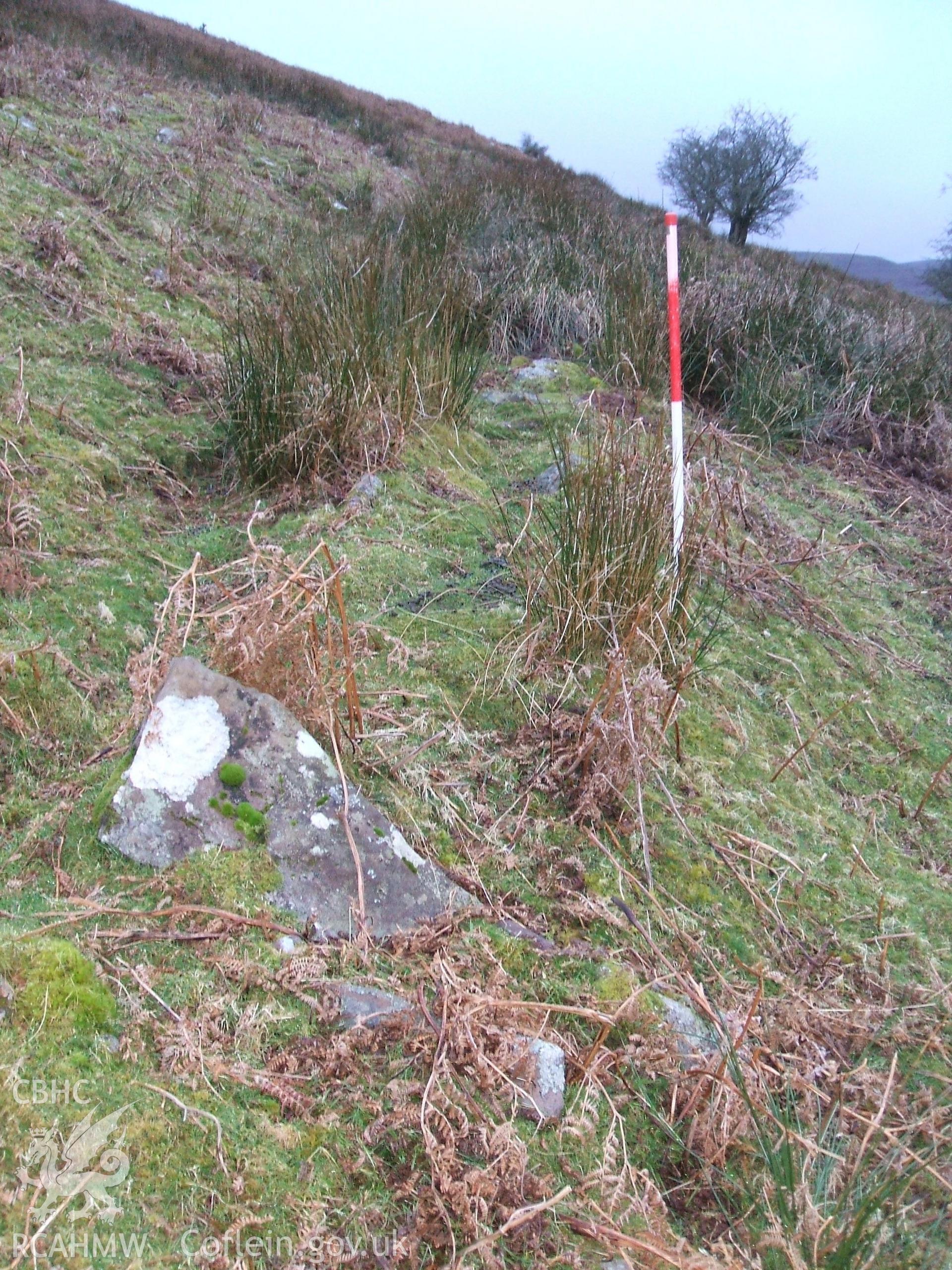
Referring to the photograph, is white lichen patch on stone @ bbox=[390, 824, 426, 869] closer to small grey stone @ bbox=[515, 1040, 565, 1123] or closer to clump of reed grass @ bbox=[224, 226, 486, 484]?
small grey stone @ bbox=[515, 1040, 565, 1123]

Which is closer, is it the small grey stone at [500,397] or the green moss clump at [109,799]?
the green moss clump at [109,799]

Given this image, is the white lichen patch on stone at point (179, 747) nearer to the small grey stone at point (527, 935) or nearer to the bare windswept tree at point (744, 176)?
the small grey stone at point (527, 935)

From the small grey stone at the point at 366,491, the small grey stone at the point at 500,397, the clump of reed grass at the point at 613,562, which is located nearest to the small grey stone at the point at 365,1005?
the clump of reed grass at the point at 613,562

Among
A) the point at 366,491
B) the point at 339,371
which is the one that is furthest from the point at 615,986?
the point at 339,371

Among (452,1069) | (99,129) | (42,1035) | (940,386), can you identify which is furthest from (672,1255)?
(99,129)

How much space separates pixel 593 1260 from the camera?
1331 millimetres

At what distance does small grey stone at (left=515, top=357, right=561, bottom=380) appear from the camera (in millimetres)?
5844

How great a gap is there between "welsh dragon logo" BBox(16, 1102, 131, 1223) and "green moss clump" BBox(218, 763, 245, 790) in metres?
0.72

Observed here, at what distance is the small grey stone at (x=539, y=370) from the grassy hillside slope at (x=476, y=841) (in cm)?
9

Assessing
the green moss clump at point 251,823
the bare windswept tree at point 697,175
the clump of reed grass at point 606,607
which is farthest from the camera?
the bare windswept tree at point 697,175

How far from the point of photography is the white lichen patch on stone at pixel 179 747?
180 cm

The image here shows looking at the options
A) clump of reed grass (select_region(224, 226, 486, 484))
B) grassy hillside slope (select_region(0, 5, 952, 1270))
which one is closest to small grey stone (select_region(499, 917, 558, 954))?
grassy hillside slope (select_region(0, 5, 952, 1270))

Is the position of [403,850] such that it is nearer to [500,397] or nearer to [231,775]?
[231,775]

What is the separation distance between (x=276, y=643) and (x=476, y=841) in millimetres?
713
